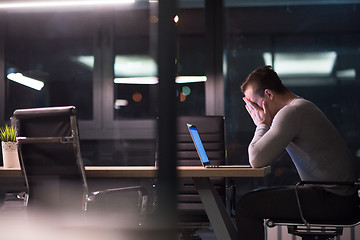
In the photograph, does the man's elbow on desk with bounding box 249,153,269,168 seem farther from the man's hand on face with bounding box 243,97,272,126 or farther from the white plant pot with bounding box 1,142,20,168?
the white plant pot with bounding box 1,142,20,168

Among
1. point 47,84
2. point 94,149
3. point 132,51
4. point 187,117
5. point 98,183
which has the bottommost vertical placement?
point 98,183

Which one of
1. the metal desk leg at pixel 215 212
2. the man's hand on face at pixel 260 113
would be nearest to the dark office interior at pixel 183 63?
the man's hand on face at pixel 260 113

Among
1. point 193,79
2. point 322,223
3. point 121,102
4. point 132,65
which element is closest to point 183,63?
point 193,79

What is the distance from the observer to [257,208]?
2217 millimetres

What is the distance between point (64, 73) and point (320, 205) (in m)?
3.75

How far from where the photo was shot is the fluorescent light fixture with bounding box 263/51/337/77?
5129mm

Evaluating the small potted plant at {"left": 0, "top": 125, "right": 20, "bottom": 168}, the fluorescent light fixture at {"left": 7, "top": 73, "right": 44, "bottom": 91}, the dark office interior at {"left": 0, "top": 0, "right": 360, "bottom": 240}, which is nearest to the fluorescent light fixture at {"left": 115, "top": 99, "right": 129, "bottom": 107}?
the dark office interior at {"left": 0, "top": 0, "right": 360, "bottom": 240}

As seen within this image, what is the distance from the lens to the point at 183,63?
4938 millimetres

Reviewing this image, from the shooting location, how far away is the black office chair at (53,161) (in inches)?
88.0

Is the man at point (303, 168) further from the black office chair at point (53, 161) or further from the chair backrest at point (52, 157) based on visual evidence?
the chair backrest at point (52, 157)

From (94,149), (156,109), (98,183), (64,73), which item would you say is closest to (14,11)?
(64,73)

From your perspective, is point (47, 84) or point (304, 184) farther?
point (47, 84)

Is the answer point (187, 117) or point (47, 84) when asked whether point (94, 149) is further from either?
point (187, 117)

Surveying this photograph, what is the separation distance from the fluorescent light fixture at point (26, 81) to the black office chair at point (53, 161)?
2.68m
